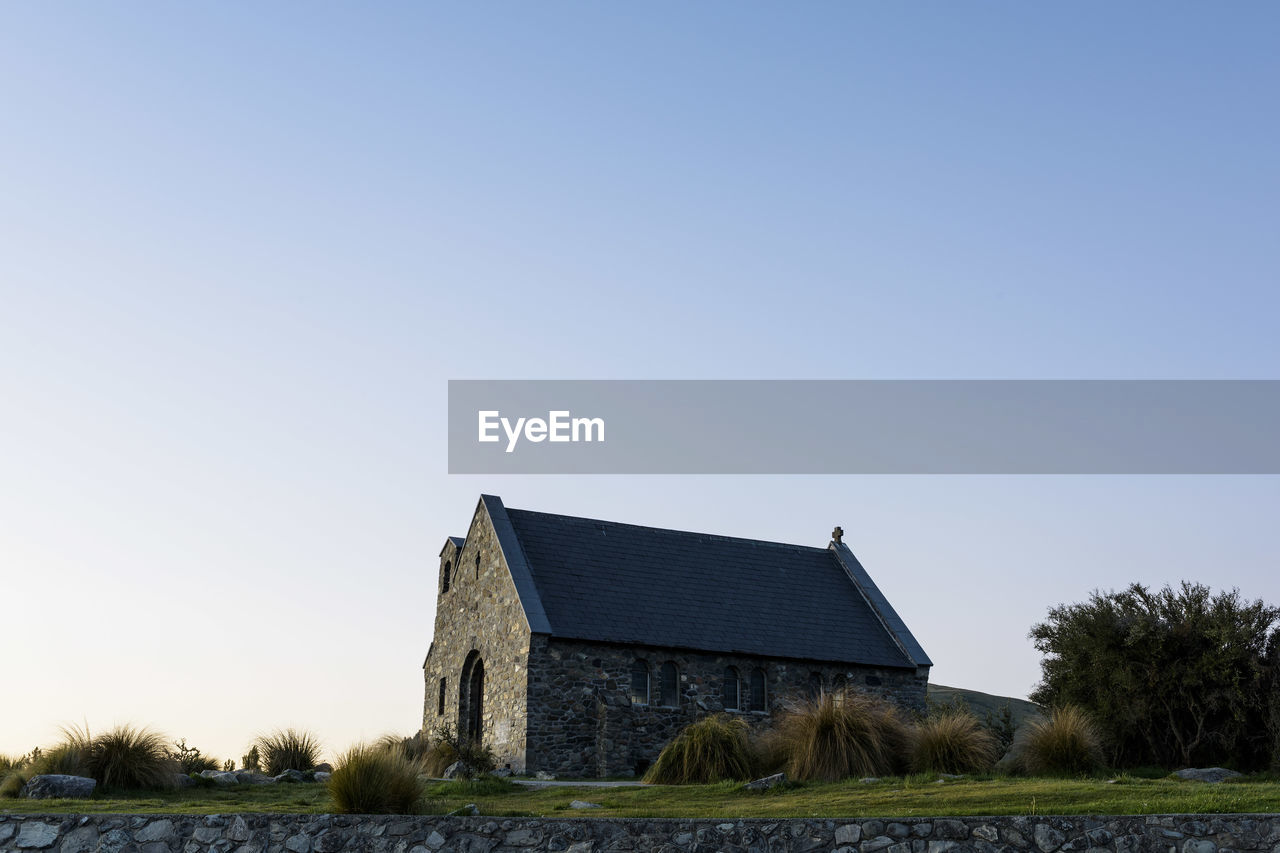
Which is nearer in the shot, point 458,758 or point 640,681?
point 458,758

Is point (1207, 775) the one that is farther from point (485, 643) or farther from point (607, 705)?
point (485, 643)

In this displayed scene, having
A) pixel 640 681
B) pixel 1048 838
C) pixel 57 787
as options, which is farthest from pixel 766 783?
pixel 57 787

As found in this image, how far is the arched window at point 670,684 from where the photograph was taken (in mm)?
30359

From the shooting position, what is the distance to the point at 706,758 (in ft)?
73.0

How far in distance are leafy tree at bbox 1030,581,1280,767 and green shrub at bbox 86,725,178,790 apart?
2002 cm

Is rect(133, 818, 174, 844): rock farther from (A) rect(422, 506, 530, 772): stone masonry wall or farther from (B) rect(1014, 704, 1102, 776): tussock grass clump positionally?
(A) rect(422, 506, 530, 772): stone masonry wall

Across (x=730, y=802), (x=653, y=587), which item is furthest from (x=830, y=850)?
(x=653, y=587)

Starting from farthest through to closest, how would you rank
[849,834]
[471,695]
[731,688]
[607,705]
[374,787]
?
[471,695] → [731,688] → [607,705] → [374,787] → [849,834]

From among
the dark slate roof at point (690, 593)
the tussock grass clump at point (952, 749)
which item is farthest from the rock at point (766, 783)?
the dark slate roof at point (690, 593)

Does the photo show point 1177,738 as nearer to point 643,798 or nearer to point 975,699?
point 643,798

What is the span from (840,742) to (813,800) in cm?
391

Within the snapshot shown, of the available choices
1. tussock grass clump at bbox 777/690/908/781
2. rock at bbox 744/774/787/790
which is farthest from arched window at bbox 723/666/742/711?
rock at bbox 744/774/787/790

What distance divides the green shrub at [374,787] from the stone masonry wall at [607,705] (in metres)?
12.6

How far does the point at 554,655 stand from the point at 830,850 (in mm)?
15955
